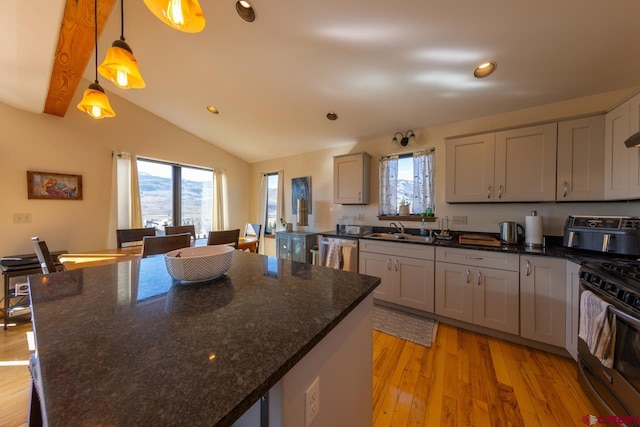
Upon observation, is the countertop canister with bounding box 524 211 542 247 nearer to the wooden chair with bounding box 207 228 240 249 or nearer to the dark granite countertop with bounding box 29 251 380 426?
the dark granite countertop with bounding box 29 251 380 426

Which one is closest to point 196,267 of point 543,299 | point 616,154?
point 543,299

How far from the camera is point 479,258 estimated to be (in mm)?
2121

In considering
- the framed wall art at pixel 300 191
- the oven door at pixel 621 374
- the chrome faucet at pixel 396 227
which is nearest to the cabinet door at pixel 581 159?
the oven door at pixel 621 374

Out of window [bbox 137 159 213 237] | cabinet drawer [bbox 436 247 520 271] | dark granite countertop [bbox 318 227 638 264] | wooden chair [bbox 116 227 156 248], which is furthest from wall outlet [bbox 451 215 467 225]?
window [bbox 137 159 213 237]

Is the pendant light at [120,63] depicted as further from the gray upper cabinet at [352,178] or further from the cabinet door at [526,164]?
the cabinet door at [526,164]

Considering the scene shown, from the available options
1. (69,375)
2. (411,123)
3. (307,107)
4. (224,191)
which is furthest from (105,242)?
(411,123)

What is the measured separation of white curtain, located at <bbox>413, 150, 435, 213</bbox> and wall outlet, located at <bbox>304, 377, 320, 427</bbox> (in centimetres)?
275

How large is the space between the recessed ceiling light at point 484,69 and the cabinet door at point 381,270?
6.34 ft

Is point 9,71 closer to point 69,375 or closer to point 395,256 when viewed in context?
point 69,375

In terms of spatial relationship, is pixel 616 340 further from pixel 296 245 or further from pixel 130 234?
pixel 130 234

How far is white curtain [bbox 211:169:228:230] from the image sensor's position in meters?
4.45

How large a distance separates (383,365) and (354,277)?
3.88 feet

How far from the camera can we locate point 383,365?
1800 millimetres

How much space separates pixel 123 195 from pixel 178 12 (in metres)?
3.32
